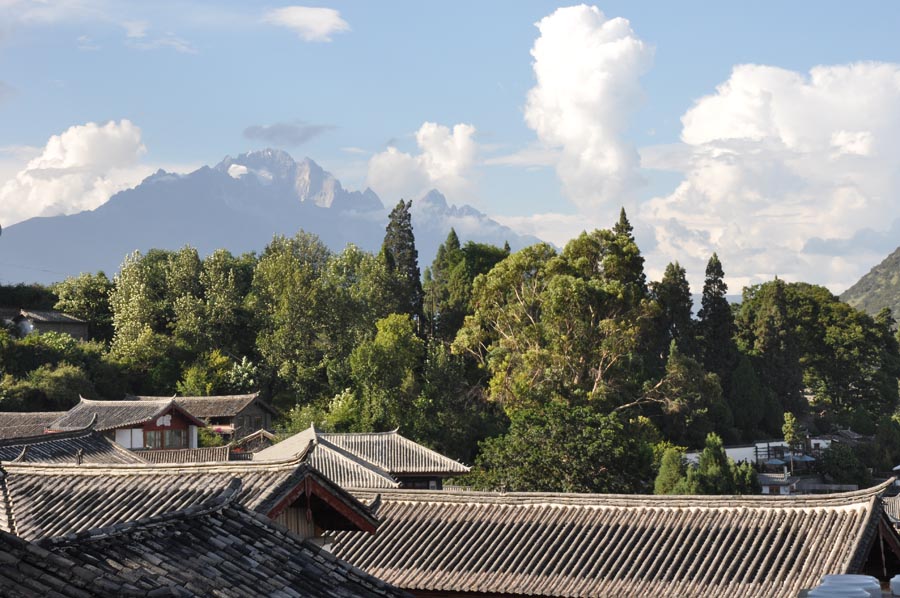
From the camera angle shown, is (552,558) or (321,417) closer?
(552,558)

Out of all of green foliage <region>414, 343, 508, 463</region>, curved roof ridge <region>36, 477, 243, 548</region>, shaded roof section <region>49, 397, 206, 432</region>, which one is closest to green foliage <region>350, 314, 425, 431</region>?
green foliage <region>414, 343, 508, 463</region>

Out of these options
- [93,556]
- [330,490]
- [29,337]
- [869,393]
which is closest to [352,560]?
[330,490]

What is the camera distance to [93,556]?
6.95 meters

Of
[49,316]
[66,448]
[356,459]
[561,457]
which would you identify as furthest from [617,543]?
[49,316]

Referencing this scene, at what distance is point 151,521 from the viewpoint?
7.77 meters

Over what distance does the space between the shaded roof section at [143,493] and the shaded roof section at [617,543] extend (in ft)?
21.5

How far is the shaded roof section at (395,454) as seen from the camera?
4312 centimetres

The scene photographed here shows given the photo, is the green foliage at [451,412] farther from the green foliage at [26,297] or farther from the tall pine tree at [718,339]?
the green foliage at [26,297]

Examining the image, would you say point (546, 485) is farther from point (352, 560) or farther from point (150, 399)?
point (150, 399)

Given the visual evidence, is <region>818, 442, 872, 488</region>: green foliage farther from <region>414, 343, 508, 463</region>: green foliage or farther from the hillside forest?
<region>414, 343, 508, 463</region>: green foliage

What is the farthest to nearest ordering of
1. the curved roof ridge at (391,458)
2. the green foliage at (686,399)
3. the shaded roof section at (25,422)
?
the green foliage at (686,399)
the shaded roof section at (25,422)
the curved roof ridge at (391,458)

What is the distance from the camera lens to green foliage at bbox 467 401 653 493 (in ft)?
113

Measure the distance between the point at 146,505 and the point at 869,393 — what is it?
71.0 metres

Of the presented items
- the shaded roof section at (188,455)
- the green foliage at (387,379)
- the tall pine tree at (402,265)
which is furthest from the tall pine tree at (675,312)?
the shaded roof section at (188,455)
